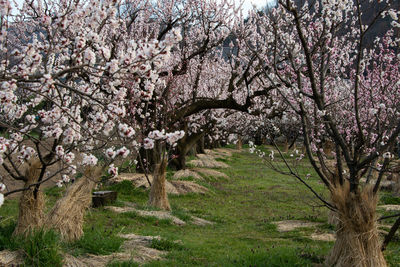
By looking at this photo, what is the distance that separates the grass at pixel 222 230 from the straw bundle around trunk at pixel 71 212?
0.63 ft

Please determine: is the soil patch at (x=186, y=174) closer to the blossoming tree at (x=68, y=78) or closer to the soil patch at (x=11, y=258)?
the blossoming tree at (x=68, y=78)

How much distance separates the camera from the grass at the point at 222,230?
5.67 m

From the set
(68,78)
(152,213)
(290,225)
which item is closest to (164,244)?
(152,213)

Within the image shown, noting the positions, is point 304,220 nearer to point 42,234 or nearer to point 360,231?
point 360,231

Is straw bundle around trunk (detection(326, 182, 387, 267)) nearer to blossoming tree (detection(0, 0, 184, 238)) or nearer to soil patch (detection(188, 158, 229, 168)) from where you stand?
blossoming tree (detection(0, 0, 184, 238))

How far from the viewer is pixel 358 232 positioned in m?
4.74

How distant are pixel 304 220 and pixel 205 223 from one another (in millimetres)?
2450

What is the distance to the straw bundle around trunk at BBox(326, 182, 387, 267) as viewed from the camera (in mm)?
4668

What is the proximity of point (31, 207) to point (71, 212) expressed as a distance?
582 millimetres

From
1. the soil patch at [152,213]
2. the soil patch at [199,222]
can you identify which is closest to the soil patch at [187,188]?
the soil patch at [199,222]

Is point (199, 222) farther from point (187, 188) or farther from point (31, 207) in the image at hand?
point (31, 207)

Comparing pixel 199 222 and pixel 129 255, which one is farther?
pixel 199 222

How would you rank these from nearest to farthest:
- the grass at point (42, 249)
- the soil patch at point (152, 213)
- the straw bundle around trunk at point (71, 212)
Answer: the grass at point (42, 249) < the straw bundle around trunk at point (71, 212) < the soil patch at point (152, 213)

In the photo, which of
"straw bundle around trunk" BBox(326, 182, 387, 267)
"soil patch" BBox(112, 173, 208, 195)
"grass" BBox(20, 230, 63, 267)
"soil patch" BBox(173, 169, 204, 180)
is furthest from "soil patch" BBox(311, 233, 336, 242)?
"soil patch" BBox(173, 169, 204, 180)
